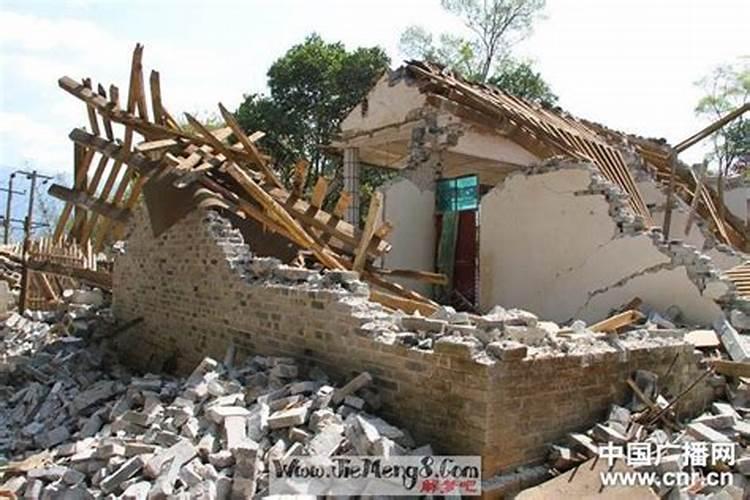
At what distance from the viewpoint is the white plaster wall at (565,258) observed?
8359 millimetres

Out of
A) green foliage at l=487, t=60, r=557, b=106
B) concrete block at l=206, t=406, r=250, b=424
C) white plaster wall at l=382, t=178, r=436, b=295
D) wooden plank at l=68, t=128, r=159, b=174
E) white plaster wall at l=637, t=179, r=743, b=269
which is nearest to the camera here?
concrete block at l=206, t=406, r=250, b=424

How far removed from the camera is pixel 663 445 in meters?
4.87

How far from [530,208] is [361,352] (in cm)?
576

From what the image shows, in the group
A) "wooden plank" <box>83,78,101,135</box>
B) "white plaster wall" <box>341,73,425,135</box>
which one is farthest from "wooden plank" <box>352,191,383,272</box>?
"white plaster wall" <box>341,73,425,135</box>

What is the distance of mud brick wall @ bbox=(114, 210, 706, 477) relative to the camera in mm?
4449

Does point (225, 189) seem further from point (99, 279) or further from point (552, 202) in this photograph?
point (552, 202)

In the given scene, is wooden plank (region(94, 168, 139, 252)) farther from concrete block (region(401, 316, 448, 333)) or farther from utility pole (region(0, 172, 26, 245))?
utility pole (region(0, 172, 26, 245))

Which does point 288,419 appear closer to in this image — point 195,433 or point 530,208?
point 195,433

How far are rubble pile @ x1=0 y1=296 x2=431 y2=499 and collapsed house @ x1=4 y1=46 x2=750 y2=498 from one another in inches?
18.0

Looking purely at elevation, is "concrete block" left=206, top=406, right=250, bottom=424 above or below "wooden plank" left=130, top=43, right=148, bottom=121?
below

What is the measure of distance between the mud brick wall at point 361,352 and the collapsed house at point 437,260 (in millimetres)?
18

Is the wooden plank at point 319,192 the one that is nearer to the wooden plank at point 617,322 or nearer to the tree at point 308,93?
the wooden plank at point 617,322

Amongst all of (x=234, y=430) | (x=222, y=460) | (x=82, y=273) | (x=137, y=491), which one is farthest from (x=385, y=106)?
(x=137, y=491)

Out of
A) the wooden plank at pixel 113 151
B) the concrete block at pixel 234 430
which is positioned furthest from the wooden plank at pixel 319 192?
the concrete block at pixel 234 430
